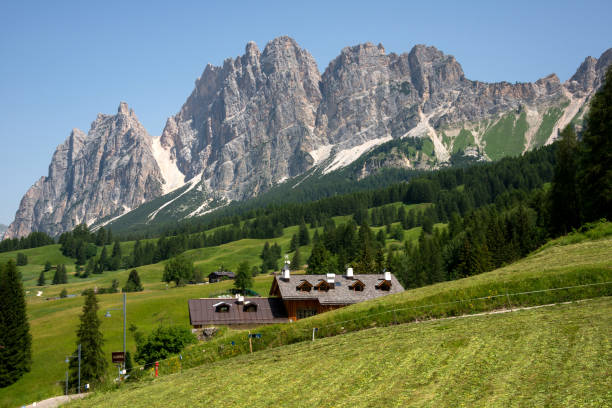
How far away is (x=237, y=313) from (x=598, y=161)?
5402 centimetres

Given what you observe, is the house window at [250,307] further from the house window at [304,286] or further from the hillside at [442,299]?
the hillside at [442,299]

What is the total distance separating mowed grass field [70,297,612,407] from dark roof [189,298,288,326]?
4411cm

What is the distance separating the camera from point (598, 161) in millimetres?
57906

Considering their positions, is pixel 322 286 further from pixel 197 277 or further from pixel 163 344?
pixel 197 277

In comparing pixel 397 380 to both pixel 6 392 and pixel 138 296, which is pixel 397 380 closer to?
pixel 6 392

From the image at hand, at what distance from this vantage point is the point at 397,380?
2208 cm

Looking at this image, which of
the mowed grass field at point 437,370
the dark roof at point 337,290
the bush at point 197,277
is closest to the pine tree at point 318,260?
the dark roof at point 337,290

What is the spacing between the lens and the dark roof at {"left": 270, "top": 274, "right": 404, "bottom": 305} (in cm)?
7376

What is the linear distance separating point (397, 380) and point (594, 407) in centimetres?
822

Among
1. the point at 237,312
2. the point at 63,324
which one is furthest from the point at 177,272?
the point at 237,312

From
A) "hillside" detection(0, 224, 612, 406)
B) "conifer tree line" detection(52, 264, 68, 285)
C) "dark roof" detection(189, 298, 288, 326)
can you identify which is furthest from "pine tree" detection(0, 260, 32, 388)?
"conifer tree line" detection(52, 264, 68, 285)

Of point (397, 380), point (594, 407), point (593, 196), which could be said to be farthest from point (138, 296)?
point (594, 407)

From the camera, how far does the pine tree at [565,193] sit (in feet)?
222

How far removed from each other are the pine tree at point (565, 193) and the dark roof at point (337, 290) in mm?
24573
